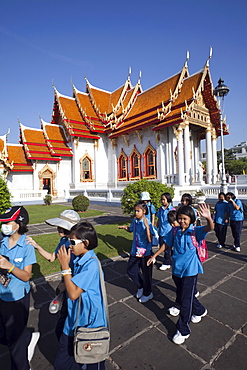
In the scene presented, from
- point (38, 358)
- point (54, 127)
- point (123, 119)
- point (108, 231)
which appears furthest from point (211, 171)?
point (38, 358)

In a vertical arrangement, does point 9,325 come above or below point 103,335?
below

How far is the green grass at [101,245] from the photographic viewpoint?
14.5ft

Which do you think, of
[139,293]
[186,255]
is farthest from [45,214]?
[186,255]

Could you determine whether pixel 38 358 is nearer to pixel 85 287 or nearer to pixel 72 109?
pixel 85 287

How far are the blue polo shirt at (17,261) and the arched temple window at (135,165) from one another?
1882 cm

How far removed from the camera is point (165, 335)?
2445mm

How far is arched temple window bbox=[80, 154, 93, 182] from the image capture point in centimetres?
2256

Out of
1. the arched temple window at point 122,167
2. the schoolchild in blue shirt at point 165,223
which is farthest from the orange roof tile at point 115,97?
the schoolchild in blue shirt at point 165,223

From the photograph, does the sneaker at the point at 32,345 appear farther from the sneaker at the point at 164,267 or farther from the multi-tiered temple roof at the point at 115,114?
the multi-tiered temple roof at the point at 115,114

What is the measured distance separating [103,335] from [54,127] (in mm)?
24122

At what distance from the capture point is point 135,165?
21062 millimetres

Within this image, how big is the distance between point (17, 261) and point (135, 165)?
19449 mm

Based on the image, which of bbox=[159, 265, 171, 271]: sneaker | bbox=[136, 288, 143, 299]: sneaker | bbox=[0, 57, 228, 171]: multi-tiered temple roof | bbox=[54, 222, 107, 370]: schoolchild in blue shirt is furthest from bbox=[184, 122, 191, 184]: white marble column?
bbox=[54, 222, 107, 370]: schoolchild in blue shirt

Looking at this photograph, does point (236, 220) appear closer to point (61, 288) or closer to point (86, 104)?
point (61, 288)
